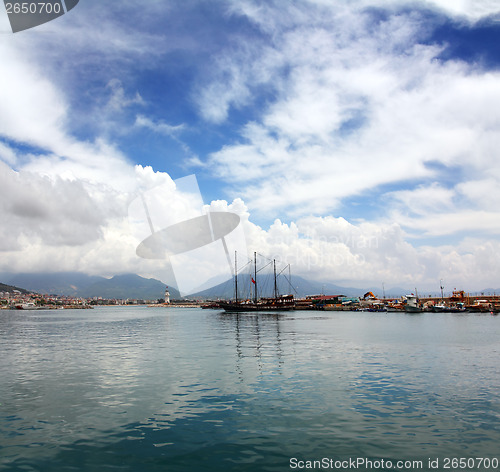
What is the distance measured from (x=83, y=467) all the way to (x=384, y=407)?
14.9 m

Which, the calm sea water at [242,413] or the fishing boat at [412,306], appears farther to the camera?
the fishing boat at [412,306]

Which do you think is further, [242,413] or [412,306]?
[412,306]

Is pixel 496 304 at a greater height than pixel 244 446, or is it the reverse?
pixel 244 446

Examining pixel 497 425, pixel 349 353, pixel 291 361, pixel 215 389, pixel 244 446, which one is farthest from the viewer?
pixel 349 353

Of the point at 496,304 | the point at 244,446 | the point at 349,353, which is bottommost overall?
the point at 496,304

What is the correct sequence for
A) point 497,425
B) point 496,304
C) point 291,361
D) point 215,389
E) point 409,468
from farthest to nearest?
point 496,304
point 291,361
point 215,389
point 497,425
point 409,468

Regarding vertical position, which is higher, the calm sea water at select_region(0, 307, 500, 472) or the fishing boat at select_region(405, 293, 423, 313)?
the calm sea water at select_region(0, 307, 500, 472)

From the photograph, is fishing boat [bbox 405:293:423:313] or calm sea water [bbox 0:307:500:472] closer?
calm sea water [bbox 0:307:500:472]

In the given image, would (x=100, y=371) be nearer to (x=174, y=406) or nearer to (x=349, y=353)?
(x=174, y=406)

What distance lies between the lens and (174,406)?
793 inches

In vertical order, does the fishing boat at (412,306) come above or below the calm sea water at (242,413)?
below

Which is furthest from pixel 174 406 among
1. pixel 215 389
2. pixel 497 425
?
pixel 497 425

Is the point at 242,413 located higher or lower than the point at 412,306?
higher

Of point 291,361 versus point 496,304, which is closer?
point 291,361
